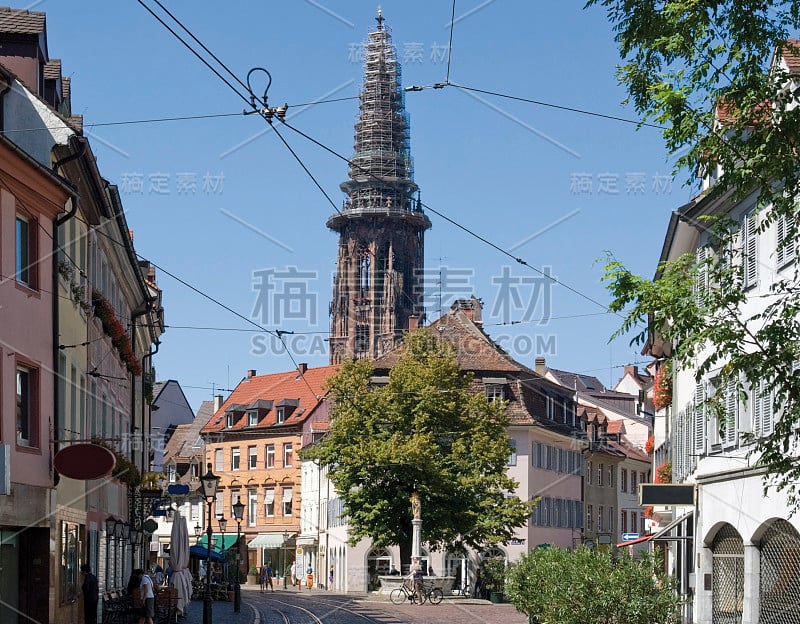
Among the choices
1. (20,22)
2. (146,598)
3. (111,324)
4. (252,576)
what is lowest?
(252,576)

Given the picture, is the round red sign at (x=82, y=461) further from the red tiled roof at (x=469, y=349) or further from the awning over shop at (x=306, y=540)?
the awning over shop at (x=306, y=540)

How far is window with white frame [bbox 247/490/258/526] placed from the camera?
83.4 metres

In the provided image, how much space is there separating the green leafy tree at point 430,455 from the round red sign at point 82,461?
2993cm

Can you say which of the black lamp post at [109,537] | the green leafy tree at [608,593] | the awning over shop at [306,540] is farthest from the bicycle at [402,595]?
the awning over shop at [306,540]

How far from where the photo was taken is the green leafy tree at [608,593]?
18.4 m

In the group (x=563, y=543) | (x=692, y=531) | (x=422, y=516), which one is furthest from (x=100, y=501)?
(x=563, y=543)

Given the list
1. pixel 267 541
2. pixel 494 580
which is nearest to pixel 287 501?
pixel 267 541

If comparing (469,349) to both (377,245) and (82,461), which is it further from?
(377,245)

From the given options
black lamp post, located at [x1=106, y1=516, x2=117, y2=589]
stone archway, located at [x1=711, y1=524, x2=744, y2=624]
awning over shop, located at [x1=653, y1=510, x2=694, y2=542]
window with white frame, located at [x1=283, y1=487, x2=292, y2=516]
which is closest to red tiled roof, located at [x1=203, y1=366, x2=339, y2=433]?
window with white frame, located at [x1=283, y1=487, x2=292, y2=516]

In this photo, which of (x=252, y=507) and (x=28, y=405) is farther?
(x=252, y=507)

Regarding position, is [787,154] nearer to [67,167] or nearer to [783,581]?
[783,581]

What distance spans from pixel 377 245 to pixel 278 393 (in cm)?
6461

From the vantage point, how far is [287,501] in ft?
268

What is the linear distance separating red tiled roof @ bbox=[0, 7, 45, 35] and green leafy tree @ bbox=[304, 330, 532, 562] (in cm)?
2805
